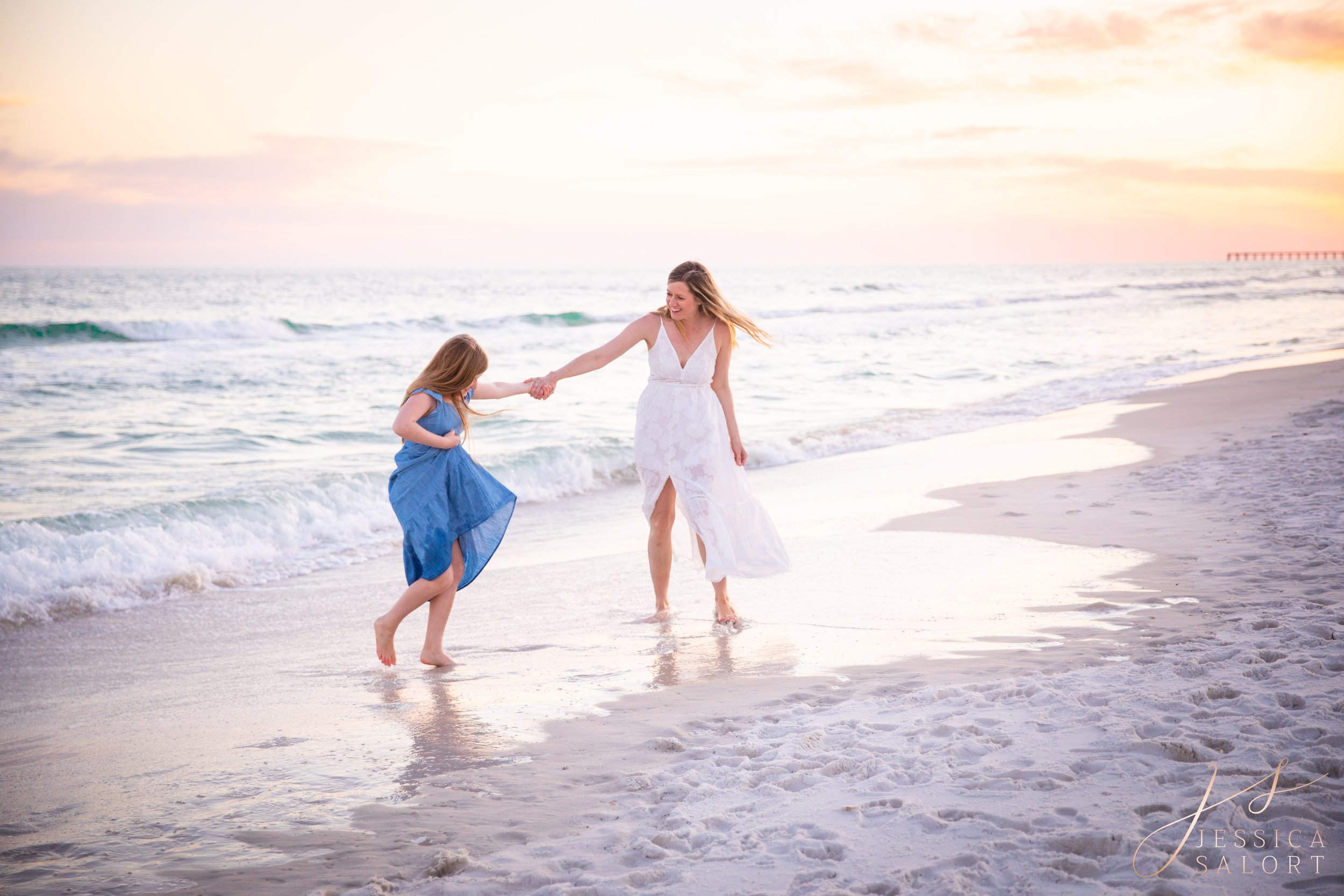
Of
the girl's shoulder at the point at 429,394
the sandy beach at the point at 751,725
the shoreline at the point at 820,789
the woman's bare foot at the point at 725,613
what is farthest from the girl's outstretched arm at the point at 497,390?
the shoreline at the point at 820,789

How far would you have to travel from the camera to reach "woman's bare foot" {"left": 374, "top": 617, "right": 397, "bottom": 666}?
4.75 m

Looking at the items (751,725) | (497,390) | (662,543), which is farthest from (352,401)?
(751,725)

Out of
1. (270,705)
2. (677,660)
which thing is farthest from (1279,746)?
(270,705)

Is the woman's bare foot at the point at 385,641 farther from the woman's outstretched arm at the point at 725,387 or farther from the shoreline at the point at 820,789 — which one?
the woman's outstretched arm at the point at 725,387

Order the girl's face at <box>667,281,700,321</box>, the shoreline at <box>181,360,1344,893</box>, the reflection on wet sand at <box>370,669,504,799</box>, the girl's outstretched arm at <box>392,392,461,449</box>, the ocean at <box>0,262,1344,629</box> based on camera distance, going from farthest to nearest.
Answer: the ocean at <box>0,262,1344,629</box> → the girl's face at <box>667,281,700,321</box> → the girl's outstretched arm at <box>392,392,461,449</box> → the reflection on wet sand at <box>370,669,504,799</box> → the shoreline at <box>181,360,1344,893</box>

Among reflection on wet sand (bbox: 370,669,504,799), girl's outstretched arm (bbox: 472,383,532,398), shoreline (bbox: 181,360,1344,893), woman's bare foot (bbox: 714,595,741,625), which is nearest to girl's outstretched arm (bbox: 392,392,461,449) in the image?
girl's outstretched arm (bbox: 472,383,532,398)

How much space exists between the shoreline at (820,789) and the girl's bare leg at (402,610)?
4.04 feet

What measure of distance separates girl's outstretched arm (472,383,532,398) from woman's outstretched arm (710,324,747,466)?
112 cm

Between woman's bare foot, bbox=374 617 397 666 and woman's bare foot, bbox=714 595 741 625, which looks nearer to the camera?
woman's bare foot, bbox=374 617 397 666

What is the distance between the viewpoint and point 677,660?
4.67 metres

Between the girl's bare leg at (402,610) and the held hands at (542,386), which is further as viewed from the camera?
the held hands at (542,386)

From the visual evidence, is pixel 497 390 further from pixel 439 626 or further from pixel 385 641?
pixel 385 641

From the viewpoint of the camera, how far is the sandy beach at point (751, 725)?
8.74ft

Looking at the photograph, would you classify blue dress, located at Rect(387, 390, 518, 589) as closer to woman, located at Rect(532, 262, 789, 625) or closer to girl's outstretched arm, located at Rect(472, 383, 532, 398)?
girl's outstretched arm, located at Rect(472, 383, 532, 398)
